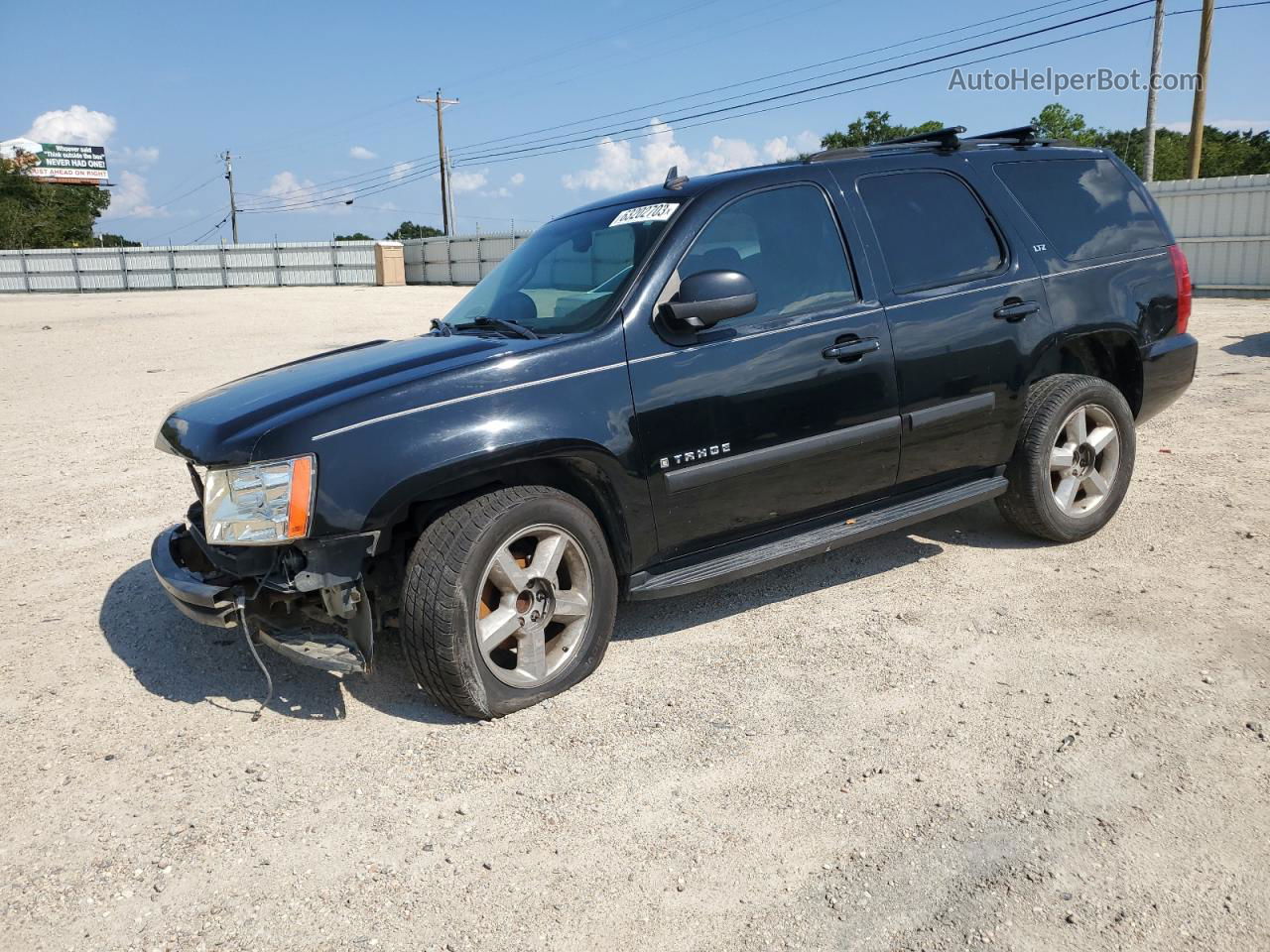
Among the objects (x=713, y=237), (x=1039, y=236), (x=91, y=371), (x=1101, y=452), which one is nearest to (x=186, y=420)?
(x=713, y=237)

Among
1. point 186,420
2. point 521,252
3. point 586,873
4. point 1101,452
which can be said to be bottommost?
point 586,873

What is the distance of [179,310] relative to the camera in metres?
26.4

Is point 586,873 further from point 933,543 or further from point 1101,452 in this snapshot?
point 1101,452

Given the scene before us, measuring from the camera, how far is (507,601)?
341 cm

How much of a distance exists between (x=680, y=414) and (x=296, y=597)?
1513 mm

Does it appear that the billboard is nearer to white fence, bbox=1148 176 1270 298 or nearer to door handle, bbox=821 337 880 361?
white fence, bbox=1148 176 1270 298

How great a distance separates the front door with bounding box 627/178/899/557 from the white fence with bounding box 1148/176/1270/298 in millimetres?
18238

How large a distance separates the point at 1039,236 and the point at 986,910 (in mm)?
3474

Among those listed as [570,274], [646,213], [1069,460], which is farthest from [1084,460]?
[570,274]

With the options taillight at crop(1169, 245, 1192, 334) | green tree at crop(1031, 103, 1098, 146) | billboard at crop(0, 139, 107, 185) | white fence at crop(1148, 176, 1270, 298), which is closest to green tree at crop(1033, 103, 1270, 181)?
green tree at crop(1031, 103, 1098, 146)

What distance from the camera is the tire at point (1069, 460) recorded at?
468 centimetres

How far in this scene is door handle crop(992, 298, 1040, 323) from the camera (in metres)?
4.49

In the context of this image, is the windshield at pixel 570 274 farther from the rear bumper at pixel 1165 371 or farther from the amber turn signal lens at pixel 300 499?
the rear bumper at pixel 1165 371

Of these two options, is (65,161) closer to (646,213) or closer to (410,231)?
(410,231)
